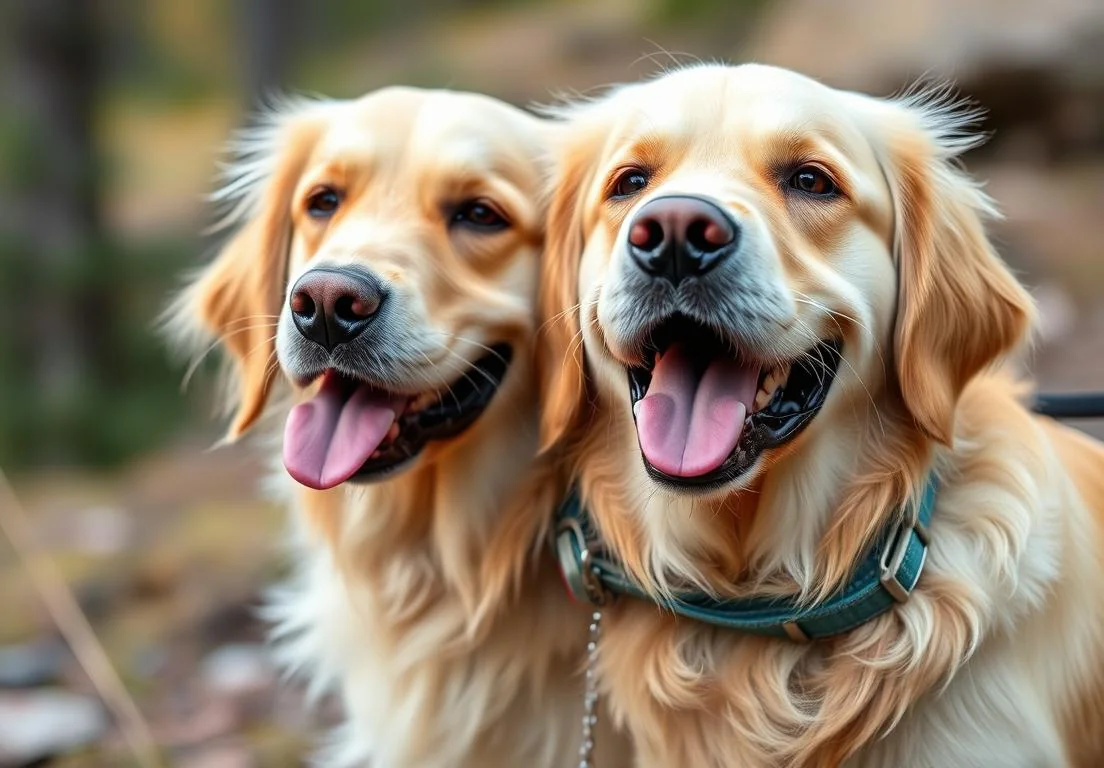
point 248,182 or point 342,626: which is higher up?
point 248,182

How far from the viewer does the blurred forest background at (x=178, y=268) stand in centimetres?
436

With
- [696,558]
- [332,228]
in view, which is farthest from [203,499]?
[696,558]

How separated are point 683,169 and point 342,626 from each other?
4.94ft

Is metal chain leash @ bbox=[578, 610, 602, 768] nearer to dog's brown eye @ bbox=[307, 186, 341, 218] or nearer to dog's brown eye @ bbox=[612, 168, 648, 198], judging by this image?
dog's brown eye @ bbox=[612, 168, 648, 198]

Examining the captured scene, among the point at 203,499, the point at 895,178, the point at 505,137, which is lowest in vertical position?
the point at 203,499

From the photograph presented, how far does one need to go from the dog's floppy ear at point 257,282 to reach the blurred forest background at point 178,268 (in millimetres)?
1029

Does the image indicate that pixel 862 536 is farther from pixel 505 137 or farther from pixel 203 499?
pixel 203 499

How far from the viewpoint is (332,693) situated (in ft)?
13.3

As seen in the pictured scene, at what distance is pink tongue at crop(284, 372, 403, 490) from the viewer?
246cm

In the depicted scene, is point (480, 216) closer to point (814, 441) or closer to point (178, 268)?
point (814, 441)

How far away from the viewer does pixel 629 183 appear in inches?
95.4

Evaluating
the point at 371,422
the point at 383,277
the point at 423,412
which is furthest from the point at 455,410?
the point at 383,277

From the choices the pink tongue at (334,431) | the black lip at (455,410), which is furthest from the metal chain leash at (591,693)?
the pink tongue at (334,431)

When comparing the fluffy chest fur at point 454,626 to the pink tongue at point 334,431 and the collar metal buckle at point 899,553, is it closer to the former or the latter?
the pink tongue at point 334,431
